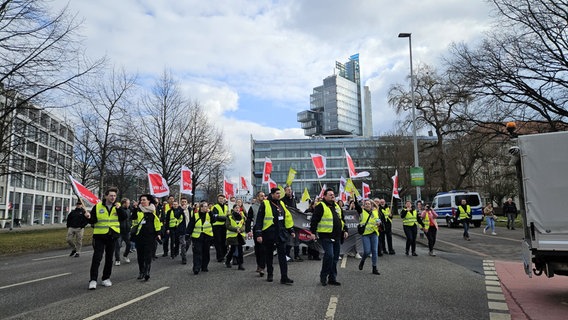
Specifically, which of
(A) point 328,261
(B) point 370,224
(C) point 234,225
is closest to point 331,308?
(A) point 328,261

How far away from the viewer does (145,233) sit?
8.98 meters

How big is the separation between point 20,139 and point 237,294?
1744cm

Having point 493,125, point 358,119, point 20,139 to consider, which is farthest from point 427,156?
point 358,119

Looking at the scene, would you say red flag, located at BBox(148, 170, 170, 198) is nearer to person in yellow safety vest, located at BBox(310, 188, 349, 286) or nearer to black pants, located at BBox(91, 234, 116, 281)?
black pants, located at BBox(91, 234, 116, 281)

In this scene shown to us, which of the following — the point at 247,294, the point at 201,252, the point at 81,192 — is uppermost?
the point at 81,192

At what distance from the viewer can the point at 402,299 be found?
6.89 meters

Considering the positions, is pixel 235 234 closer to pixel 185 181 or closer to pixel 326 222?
pixel 326 222

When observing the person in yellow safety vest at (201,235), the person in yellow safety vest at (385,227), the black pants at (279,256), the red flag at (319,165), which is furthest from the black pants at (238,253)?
the red flag at (319,165)

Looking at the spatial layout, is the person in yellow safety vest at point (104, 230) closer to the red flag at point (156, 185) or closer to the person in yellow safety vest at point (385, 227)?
the red flag at point (156, 185)

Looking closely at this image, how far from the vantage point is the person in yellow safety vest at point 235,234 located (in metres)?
11.0

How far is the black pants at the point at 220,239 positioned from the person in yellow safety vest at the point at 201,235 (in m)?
0.56

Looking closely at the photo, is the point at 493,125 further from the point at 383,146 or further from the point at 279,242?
the point at 383,146

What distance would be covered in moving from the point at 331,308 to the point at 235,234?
5234 millimetres

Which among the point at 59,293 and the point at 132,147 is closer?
the point at 59,293
